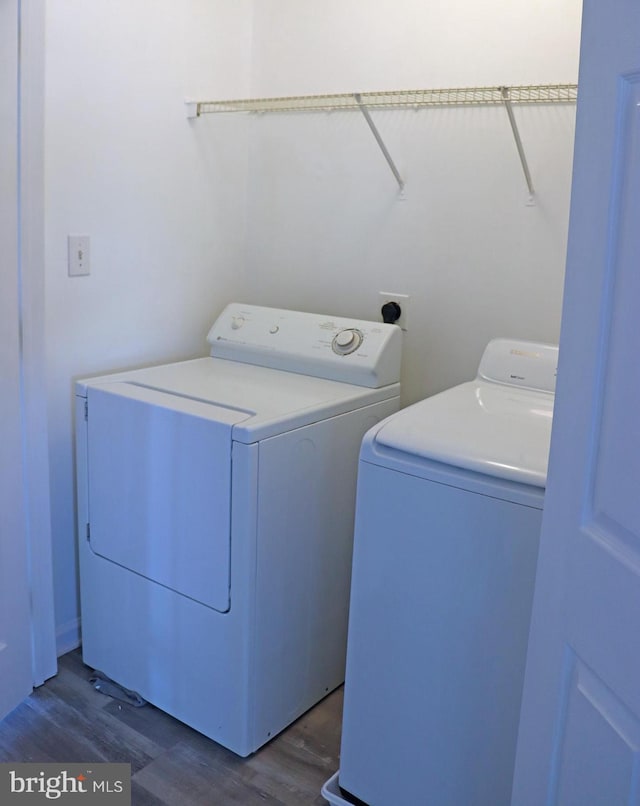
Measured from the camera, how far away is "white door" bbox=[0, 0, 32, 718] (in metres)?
1.81

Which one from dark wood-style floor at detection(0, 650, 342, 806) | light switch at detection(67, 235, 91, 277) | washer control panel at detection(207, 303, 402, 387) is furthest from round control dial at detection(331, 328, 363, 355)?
dark wood-style floor at detection(0, 650, 342, 806)

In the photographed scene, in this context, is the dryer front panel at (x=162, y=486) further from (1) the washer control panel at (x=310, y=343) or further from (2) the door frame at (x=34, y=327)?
(1) the washer control panel at (x=310, y=343)

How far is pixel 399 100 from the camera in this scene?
2246mm

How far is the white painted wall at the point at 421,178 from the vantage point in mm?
2049

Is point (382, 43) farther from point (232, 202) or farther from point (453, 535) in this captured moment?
point (453, 535)

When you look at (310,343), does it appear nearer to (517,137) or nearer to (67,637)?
(517,137)

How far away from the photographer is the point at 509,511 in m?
1.44

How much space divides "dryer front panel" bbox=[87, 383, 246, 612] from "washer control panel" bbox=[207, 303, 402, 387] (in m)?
0.44

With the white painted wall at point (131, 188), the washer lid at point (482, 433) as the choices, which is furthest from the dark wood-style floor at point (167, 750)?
the washer lid at point (482, 433)

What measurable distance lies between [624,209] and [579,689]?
629mm

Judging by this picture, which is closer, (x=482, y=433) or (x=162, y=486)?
(x=482, y=433)

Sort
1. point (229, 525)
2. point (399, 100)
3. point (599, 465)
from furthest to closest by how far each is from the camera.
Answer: point (399, 100) < point (229, 525) < point (599, 465)

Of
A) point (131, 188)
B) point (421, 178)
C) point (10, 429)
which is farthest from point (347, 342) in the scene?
point (10, 429)

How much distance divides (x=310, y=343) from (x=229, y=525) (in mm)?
681
